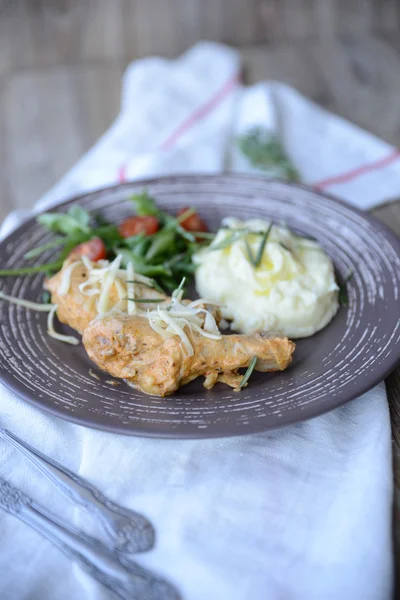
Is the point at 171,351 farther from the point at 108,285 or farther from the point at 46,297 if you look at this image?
the point at 46,297

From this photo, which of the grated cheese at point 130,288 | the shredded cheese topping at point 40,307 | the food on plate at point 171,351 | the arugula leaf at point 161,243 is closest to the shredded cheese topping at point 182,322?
the food on plate at point 171,351

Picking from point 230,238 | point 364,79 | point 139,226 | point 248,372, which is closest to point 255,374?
point 248,372

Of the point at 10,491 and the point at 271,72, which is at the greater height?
the point at 271,72

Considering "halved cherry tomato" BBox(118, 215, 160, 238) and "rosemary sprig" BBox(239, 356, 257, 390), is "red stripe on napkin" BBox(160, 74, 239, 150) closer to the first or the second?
"halved cherry tomato" BBox(118, 215, 160, 238)

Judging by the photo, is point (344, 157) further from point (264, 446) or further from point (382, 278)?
point (264, 446)

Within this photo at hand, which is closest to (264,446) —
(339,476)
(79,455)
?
(339,476)

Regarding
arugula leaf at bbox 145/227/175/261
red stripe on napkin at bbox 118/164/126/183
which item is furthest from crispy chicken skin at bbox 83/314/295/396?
red stripe on napkin at bbox 118/164/126/183
